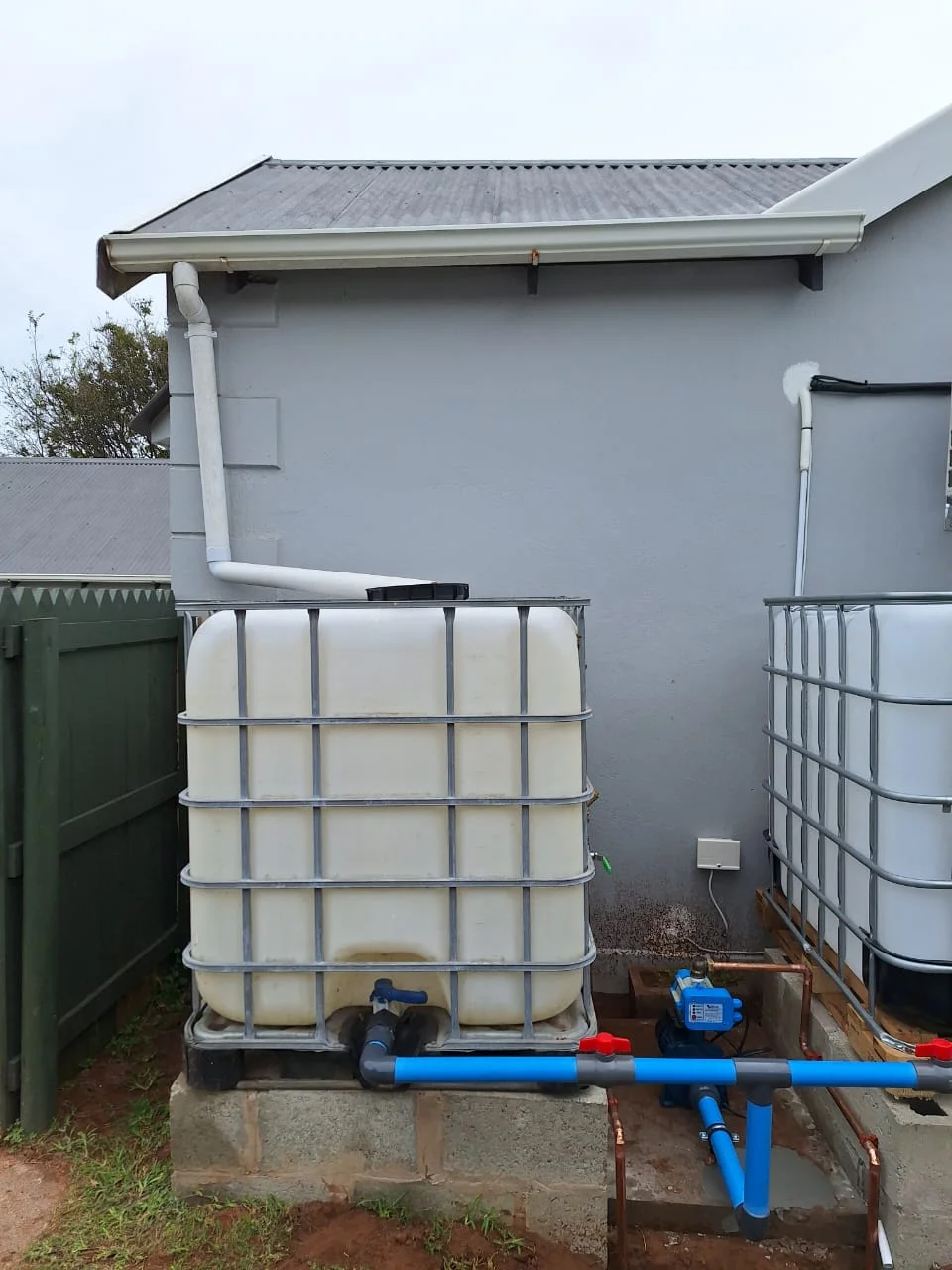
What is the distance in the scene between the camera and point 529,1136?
2137 millimetres

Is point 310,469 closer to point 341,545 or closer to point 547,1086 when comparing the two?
point 341,545

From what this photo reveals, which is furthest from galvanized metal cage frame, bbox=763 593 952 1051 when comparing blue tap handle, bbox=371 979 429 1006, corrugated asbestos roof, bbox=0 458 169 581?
corrugated asbestos roof, bbox=0 458 169 581

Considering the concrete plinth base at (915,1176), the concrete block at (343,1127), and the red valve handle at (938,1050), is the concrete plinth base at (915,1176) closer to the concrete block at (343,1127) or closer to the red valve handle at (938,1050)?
the red valve handle at (938,1050)

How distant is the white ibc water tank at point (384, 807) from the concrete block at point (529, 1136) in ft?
0.81

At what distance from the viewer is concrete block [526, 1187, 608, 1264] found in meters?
2.12

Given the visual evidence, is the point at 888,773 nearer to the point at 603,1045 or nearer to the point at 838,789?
the point at 838,789

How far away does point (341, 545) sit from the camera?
3486 mm

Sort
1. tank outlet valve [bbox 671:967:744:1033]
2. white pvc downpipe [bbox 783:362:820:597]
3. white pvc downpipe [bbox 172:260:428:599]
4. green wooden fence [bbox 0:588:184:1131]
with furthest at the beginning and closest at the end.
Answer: white pvc downpipe [bbox 783:362:820:597] < white pvc downpipe [bbox 172:260:428:599] < tank outlet valve [bbox 671:967:744:1033] < green wooden fence [bbox 0:588:184:1131]

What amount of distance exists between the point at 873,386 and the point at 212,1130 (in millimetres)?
3795

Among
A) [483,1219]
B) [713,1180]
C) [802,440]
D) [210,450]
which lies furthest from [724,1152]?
[210,450]

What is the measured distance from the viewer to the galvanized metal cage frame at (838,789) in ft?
7.06

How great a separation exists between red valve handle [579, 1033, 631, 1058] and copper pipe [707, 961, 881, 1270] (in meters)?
0.79

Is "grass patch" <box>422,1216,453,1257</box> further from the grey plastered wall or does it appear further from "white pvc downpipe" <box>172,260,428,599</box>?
"white pvc downpipe" <box>172,260,428,599</box>

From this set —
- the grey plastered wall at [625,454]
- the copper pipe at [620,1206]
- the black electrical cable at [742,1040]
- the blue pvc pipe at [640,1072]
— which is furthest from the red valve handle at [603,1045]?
the grey plastered wall at [625,454]
